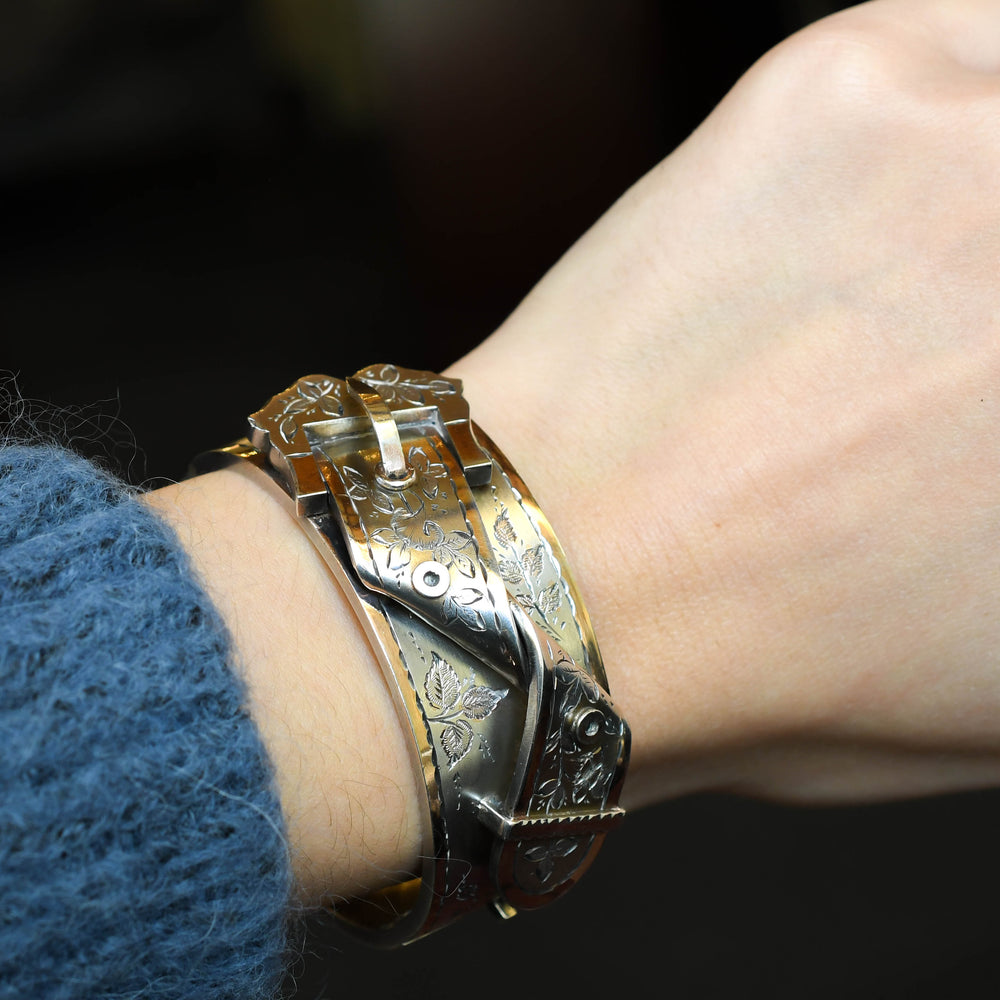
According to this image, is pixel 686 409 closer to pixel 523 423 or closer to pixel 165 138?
pixel 523 423

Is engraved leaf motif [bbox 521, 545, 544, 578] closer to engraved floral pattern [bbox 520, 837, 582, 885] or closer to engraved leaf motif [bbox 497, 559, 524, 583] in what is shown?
engraved leaf motif [bbox 497, 559, 524, 583]

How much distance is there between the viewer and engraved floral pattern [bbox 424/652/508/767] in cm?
48

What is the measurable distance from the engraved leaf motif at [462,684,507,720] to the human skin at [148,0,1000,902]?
1.8 inches

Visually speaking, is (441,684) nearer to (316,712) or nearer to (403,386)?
(316,712)

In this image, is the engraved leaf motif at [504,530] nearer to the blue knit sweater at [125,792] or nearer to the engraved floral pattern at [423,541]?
the engraved floral pattern at [423,541]

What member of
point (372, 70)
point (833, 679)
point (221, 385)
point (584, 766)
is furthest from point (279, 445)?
point (372, 70)

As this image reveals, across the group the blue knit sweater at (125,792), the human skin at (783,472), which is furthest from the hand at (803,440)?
the blue knit sweater at (125,792)

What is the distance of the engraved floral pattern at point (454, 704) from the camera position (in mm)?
476

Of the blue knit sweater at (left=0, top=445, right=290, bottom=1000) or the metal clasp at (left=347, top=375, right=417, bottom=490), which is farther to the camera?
the metal clasp at (left=347, top=375, right=417, bottom=490)

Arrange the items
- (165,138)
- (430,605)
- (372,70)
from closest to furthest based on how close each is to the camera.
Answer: (430,605) → (165,138) → (372,70)

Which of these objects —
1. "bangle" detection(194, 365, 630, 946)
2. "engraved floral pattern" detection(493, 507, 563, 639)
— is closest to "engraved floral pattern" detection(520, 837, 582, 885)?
"bangle" detection(194, 365, 630, 946)

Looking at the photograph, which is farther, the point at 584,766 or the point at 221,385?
the point at 221,385

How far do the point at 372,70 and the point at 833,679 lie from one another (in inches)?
53.4

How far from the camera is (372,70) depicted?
62.6 inches
